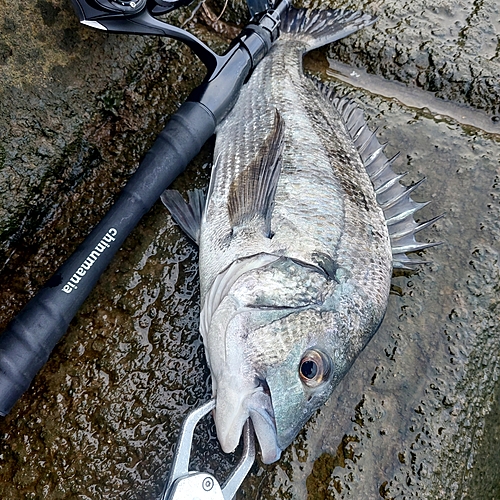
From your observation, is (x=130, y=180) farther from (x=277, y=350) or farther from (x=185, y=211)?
(x=277, y=350)

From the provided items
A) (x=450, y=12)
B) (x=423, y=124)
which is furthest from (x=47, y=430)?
(x=450, y=12)

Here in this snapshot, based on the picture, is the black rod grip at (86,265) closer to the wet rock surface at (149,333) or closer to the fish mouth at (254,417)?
the wet rock surface at (149,333)

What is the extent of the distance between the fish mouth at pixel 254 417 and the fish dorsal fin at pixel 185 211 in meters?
1.05

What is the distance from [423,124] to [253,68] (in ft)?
4.41

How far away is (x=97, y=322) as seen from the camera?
2.76m

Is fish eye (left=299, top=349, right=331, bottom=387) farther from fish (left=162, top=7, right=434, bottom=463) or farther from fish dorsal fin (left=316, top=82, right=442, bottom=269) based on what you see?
fish dorsal fin (left=316, top=82, right=442, bottom=269)

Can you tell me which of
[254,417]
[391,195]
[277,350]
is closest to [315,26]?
[391,195]

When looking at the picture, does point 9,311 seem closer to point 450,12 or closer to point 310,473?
point 310,473

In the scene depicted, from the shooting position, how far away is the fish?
2.19 m

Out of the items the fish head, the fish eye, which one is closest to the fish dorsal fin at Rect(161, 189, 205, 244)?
the fish head

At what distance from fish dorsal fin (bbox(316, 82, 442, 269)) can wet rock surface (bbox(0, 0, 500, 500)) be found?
0.23 metres

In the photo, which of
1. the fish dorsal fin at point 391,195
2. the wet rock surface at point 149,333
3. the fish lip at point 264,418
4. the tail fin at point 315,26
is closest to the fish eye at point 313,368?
the fish lip at point 264,418

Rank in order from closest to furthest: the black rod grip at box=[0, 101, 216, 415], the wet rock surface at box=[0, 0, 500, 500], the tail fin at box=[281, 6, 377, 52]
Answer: the black rod grip at box=[0, 101, 216, 415] < the wet rock surface at box=[0, 0, 500, 500] < the tail fin at box=[281, 6, 377, 52]

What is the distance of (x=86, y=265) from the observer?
2467mm
